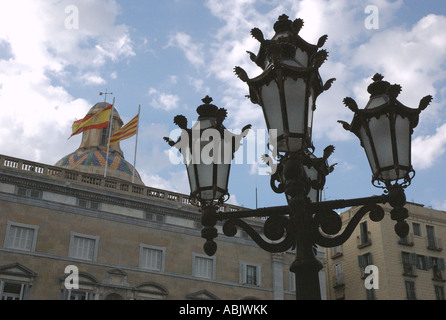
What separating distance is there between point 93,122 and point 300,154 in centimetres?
3621

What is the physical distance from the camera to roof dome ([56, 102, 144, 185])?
47906 mm

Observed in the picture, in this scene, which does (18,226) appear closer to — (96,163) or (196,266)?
(196,266)

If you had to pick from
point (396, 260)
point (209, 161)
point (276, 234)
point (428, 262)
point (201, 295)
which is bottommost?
point (276, 234)

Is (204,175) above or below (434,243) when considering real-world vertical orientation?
below

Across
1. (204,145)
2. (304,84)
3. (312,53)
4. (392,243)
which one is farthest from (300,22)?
(392,243)

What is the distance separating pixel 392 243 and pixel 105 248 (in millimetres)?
21380

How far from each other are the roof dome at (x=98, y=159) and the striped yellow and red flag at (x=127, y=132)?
7.05 meters

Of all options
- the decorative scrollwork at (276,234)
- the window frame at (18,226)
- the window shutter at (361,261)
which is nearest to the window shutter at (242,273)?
the window shutter at (361,261)

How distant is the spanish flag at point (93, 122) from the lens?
40062 millimetres

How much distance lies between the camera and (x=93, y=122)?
4022cm

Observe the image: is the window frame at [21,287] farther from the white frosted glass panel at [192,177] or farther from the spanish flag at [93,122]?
the white frosted glass panel at [192,177]

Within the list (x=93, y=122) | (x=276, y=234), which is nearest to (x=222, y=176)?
(x=276, y=234)

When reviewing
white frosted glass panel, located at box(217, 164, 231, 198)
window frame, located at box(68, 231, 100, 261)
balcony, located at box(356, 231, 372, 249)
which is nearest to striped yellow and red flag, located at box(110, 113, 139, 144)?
window frame, located at box(68, 231, 100, 261)

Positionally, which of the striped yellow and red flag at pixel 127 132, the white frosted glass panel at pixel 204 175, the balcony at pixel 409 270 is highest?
the striped yellow and red flag at pixel 127 132
